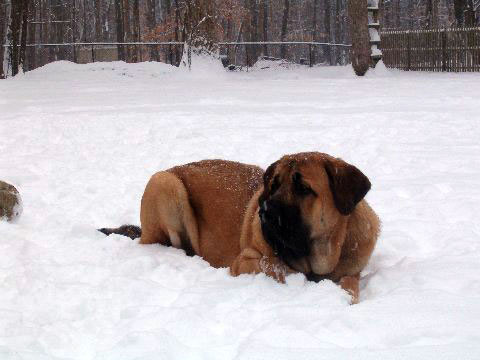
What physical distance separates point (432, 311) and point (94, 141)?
8963mm

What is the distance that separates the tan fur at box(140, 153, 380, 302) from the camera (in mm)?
4125

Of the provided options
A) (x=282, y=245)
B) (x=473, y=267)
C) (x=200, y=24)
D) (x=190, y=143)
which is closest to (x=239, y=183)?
(x=282, y=245)

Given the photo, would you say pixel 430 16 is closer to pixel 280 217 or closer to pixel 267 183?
pixel 267 183

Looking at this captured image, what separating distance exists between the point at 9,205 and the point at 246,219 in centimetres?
291

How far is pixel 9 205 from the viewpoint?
21.7 feet

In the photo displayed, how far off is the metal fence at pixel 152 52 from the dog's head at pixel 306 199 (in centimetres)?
2527

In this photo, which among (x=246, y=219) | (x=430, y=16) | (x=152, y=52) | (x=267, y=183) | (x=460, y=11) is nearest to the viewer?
(x=267, y=183)

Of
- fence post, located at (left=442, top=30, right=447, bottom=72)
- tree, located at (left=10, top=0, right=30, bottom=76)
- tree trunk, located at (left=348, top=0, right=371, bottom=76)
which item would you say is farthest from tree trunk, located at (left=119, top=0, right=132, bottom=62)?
fence post, located at (left=442, top=30, right=447, bottom=72)

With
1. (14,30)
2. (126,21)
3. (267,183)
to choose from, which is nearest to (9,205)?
(267,183)

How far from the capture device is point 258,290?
4.18 meters

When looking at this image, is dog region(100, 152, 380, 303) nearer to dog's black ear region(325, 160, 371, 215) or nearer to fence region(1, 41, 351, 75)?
dog's black ear region(325, 160, 371, 215)

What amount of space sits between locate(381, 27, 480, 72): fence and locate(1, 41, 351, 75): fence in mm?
4698

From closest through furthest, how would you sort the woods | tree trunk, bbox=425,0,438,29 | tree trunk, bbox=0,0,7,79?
tree trunk, bbox=0,0,7,79 → the woods → tree trunk, bbox=425,0,438,29

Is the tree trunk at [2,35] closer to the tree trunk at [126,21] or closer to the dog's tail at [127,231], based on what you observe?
the dog's tail at [127,231]
